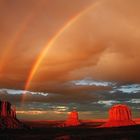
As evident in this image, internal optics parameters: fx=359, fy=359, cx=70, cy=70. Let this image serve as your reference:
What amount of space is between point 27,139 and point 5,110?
7259cm

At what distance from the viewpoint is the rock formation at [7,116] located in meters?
172

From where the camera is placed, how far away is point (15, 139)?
110m

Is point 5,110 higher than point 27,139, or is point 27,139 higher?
point 5,110

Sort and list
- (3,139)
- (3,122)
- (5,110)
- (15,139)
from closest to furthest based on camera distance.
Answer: (3,139) → (15,139) → (3,122) → (5,110)

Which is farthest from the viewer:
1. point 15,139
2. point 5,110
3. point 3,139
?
point 5,110

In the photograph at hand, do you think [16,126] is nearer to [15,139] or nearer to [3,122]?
[3,122]

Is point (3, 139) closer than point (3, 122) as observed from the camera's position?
Yes

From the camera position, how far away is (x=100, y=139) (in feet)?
377

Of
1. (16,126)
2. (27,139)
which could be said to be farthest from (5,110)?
(27,139)

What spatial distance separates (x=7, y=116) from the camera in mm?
181875

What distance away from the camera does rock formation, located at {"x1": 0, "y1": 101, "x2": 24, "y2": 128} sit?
566ft

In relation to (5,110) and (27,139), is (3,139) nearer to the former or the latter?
(27,139)

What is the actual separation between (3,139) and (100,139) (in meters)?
31.8

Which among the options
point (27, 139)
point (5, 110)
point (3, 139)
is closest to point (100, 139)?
point (27, 139)
